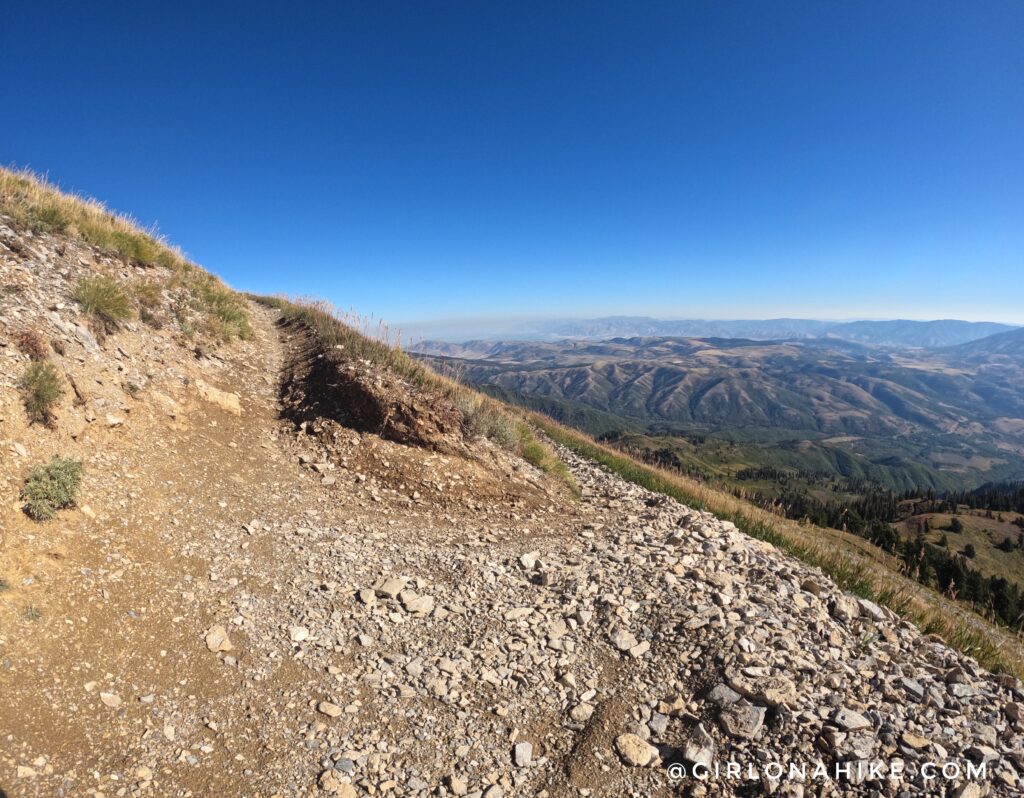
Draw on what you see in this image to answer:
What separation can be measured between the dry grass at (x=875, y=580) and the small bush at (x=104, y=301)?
44.4ft

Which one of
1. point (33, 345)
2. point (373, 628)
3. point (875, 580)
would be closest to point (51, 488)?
point (33, 345)

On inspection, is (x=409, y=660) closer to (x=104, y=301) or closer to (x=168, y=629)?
(x=168, y=629)

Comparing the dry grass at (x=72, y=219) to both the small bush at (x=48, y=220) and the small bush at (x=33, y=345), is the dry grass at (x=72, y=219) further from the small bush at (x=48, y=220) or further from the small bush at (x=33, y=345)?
the small bush at (x=33, y=345)

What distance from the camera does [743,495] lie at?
62.4 feet

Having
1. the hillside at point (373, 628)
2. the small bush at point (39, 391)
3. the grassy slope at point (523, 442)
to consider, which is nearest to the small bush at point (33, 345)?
the hillside at point (373, 628)

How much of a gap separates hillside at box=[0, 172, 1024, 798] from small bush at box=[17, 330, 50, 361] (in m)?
0.03

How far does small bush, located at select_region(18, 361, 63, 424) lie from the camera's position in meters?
6.43

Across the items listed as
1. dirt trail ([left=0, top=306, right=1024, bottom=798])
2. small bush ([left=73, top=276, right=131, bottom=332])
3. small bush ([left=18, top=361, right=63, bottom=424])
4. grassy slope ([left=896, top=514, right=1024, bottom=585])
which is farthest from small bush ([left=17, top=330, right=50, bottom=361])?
grassy slope ([left=896, top=514, right=1024, bottom=585])

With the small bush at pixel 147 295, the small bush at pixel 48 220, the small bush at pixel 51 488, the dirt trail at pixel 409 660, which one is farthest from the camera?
the small bush at pixel 147 295

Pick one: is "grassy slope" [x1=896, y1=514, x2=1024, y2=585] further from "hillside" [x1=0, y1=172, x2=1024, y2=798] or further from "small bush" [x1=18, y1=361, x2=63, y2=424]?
"small bush" [x1=18, y1=361, x2=63, y2=424]

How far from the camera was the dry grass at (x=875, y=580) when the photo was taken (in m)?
7.11

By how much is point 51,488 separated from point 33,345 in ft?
9.98

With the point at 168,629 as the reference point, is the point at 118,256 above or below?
above

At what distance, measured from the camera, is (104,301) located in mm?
9562
